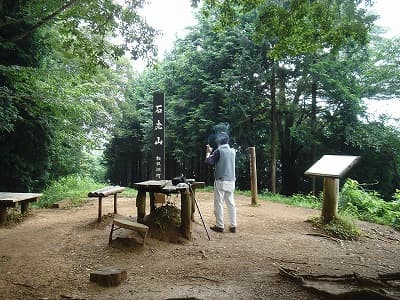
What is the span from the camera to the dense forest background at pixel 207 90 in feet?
26.2

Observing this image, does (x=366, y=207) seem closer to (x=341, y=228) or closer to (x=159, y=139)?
(x=341, y=228)

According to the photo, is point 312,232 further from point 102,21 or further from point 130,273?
point 102,21

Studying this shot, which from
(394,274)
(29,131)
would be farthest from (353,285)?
(29,131)

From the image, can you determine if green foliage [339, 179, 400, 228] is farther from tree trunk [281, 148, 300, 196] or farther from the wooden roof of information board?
tree trunk [281, 148, 300, 196]

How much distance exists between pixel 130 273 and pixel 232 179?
9.86 ft

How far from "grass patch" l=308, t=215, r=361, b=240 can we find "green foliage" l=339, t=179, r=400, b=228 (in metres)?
2.16

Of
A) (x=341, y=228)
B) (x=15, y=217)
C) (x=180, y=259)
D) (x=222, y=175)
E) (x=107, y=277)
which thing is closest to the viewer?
(x=107, y=277)

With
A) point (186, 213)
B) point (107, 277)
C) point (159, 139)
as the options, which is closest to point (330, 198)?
point (186, 213)

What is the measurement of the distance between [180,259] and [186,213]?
3.29ft

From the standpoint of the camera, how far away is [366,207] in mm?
10172

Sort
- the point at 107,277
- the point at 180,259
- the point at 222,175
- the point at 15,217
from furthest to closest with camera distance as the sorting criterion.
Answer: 1. the point at 15,217
2. the point at 222,175
3. the point at 180,259
4. the point at 107,277

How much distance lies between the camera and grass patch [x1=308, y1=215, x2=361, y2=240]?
712 centimetres

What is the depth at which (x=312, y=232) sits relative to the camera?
7316 millimetres

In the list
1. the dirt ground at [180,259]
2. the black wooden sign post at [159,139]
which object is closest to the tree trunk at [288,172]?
the black wooden sign post at [159,139]
